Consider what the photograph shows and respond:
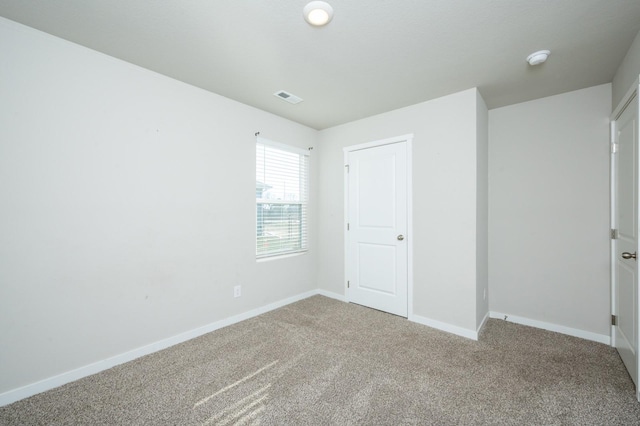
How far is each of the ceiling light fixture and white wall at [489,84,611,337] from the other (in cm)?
102

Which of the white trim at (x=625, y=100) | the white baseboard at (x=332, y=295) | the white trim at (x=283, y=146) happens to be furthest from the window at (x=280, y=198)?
the white trim at (x=625, y=100)

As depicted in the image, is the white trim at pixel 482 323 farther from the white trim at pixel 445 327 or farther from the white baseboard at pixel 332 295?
the white baseboard at pixel 332 295

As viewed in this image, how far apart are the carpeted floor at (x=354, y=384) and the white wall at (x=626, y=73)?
2.29 metres

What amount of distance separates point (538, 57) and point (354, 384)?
293cm

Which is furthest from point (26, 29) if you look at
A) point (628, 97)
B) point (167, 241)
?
point (628, 97)

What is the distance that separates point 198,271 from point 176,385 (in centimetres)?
107

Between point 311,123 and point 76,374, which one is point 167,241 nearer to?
point 76,374

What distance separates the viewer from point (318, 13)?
1.72m

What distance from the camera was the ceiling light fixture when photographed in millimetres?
2149

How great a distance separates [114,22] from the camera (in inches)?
73.2

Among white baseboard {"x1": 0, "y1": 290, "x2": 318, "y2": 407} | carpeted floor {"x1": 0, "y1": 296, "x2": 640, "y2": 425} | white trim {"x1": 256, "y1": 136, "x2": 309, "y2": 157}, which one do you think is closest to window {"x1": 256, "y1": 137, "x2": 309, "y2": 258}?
white trim {"x1": 256, "y1": 136, "x2": 309, "y2": 157}

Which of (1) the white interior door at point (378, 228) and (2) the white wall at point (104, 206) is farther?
(1) the white interior door at point (378, 228)

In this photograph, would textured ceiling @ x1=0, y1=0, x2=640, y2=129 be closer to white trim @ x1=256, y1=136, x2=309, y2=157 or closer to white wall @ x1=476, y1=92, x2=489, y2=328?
white wall @ x1=476, y1=92, x2=489, y2=328

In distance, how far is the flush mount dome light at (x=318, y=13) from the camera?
1.67 meters
